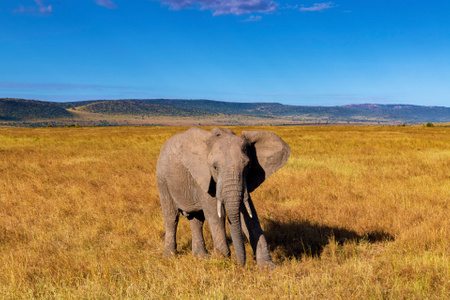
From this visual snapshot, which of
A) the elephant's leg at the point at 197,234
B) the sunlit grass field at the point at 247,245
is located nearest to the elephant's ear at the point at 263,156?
the sunlit grass field at the point at 247,245

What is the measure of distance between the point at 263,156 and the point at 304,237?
2.32 metres

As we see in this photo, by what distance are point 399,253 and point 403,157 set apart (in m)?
13.1

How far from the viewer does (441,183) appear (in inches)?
385

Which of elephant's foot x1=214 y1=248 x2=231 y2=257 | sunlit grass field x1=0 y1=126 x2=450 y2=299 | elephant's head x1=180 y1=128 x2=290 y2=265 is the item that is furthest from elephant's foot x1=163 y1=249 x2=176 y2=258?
elephant's head x1=180 y1=128 x2=290 y2=265

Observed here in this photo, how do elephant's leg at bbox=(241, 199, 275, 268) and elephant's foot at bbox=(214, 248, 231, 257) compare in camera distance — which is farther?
elephant's foot at bbox=(214, 248, 231, 257)

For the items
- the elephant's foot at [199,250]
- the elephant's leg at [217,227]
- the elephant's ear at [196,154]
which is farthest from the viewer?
the elephant's foot at [199,250]

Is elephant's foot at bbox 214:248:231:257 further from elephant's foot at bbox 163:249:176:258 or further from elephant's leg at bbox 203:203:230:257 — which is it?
elephant's foot at bbox 163:249:176:258

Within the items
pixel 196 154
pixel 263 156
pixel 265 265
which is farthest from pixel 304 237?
pixel 196 154

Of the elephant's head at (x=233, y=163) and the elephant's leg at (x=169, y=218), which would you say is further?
the elephant's leg at (x=169, y=218)

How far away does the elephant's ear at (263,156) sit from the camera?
430cm

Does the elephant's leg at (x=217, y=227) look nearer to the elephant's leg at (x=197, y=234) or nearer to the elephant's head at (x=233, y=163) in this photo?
the elephant's head at (x=233, y=163)

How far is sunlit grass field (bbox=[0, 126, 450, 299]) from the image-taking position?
3.77 meters

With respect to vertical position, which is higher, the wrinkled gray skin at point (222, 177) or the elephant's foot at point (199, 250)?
the wrinkled gray skin at point (222, 177)

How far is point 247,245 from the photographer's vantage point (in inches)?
223
